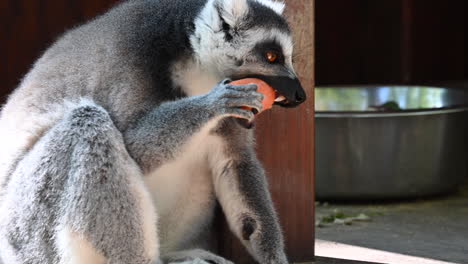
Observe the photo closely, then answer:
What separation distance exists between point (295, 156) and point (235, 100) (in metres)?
1.34

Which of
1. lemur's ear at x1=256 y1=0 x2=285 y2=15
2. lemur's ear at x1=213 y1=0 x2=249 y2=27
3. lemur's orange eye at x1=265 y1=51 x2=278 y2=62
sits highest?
lemur's ear at x1=213 y1=0 x2=249 y2=27

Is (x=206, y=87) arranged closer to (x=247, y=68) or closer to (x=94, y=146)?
(x=247, y=68)

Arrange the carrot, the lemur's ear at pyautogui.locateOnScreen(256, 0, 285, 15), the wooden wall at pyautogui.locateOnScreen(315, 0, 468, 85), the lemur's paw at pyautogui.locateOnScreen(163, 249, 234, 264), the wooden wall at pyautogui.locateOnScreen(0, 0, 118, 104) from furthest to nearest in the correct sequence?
the wooden wall at pyautogui.locateOnScreen(315, 0, 468, 85) → the wooden wall at pyautogui.locateOnScreen(0, 0, 118, 104) → the lemur's ear at pyautogui.locateOnScreen(256, 0, 285, 15) → the lemur's paw at pyautogui.locateOnScreen(163, 249, 234, 264) → the carrot

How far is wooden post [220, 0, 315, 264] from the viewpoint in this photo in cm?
567

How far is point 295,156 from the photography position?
18.8ft

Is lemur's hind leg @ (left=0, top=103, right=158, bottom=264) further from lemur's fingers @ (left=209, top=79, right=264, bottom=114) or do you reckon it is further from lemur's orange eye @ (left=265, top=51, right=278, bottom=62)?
lemur's orange eye @ (left=265, top=51, right=278, bottom=62)

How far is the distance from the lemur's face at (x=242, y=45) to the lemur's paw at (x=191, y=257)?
3.31 feet

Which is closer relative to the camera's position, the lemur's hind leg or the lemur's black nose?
the lemur's hind leg

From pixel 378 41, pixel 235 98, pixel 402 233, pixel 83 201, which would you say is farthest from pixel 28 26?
pixel 378 41

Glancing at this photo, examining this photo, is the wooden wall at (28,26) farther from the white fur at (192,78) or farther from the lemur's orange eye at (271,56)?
the lemur's orange eye at (271,56)

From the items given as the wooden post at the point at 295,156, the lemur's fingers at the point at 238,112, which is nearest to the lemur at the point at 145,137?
the lemur's fingers at the point at 238,112

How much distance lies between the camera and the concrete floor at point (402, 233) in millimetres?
5938

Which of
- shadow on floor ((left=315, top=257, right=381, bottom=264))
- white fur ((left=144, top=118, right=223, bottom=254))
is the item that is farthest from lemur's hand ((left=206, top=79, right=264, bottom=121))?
shadow on floor ((left=315, top=257, right=381, bottom=264))

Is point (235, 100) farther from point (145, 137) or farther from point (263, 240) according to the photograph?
point (263, 240)
